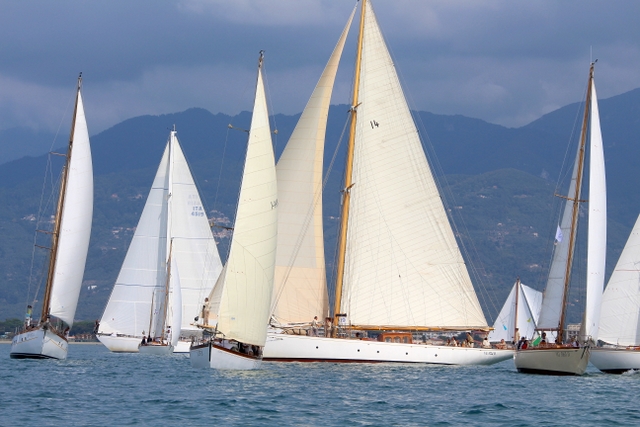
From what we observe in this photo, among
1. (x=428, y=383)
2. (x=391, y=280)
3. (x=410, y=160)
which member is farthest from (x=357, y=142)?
(x=428, y=383)

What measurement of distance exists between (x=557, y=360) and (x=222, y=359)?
16.0 meters

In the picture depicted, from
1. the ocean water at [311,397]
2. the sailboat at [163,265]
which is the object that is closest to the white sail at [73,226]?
the ocean water at [311,397]

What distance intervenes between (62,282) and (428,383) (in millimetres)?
24285

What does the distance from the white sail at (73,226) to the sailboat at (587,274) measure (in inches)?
970

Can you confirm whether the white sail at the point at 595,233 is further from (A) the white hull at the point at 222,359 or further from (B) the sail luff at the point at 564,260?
(A) the white hull at the point at 222,359

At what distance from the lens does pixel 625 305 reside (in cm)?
5356

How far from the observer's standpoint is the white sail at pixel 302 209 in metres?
55.5

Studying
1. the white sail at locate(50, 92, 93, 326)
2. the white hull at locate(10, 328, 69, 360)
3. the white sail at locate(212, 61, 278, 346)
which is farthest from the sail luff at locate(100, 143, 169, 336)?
the white sail at locate(212, 61, 278, 346)

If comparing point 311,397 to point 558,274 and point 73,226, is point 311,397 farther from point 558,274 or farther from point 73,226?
point 73,226

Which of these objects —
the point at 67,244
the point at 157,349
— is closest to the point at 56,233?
the point at 67,244

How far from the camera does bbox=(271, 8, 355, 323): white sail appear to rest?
55.5 meters

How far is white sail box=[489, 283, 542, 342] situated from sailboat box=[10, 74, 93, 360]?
170 ft

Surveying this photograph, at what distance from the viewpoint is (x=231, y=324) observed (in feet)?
151

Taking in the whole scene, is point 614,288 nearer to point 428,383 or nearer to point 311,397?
point 428,383
